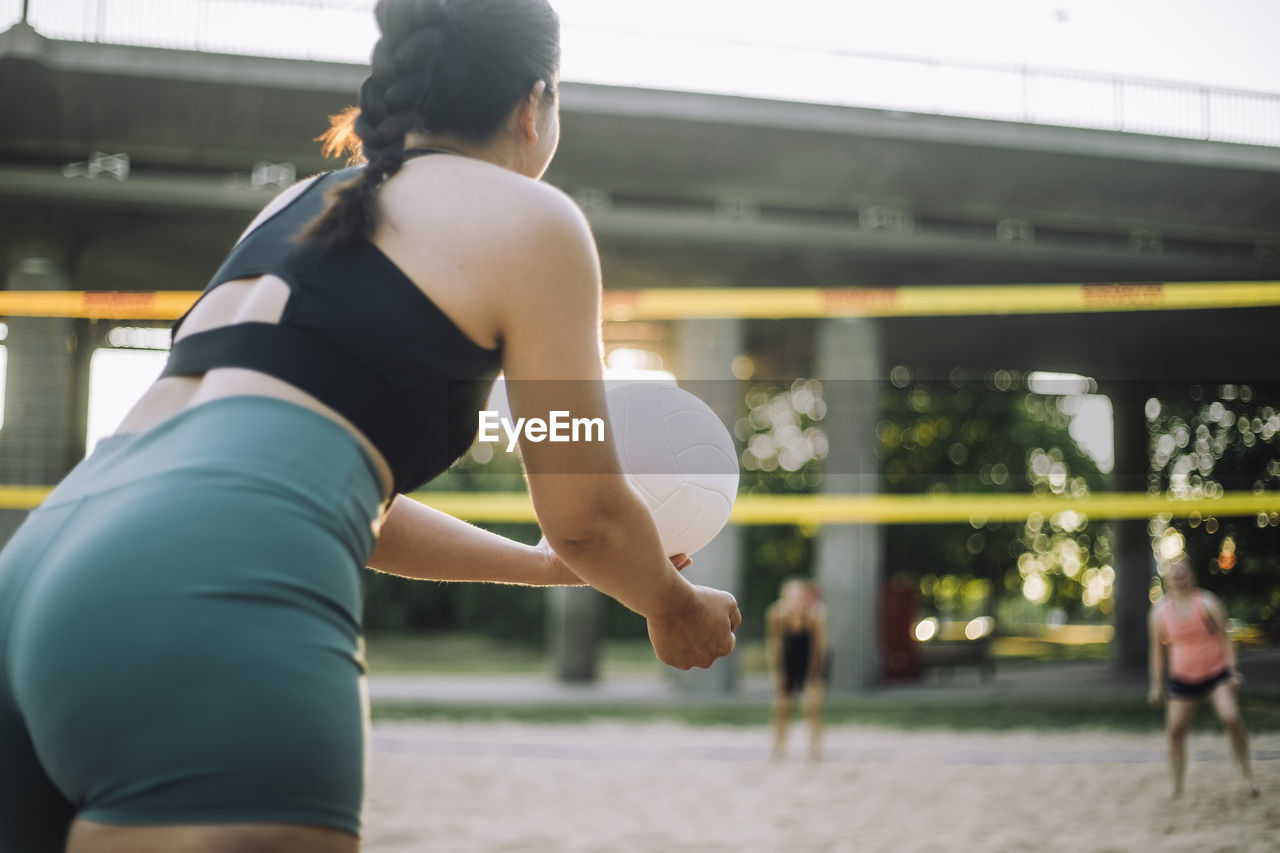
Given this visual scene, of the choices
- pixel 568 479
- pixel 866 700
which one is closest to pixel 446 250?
pixel 568 479

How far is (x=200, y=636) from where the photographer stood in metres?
0.76

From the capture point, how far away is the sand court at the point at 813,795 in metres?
6.22

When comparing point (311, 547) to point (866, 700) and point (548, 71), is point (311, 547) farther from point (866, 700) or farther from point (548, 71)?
point (866, 700)

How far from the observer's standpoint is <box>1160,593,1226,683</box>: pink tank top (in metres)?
7.73

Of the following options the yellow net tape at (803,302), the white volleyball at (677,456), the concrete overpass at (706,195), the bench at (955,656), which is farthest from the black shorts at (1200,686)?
the bench at (955,656)

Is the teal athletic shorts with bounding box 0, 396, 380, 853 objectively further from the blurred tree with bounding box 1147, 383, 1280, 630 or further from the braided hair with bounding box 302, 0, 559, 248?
the blurred tree with bounding box 1147, 383, 1280, 630

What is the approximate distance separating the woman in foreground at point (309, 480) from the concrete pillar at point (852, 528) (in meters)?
14.0

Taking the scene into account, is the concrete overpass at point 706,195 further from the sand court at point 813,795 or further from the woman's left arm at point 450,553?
the woman's left arm at point 450,553

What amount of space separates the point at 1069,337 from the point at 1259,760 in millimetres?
10385

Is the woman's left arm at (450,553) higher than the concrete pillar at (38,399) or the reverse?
the reverse

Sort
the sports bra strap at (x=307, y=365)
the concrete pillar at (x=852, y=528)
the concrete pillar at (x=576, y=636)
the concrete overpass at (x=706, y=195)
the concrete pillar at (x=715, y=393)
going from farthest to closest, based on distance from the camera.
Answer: the concrete pillar at (x=576, y=636), the concrete pillar at (x=852, y=528), the concrete pillar at (x=715, y=393), the concrete overpass at (x=706, y=195), the sports bra strap at (x=307, y=365)

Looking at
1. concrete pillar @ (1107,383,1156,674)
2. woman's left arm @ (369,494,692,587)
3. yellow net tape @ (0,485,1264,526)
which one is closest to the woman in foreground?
woman's left arm @ (369,494,692,587)

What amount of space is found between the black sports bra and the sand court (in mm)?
5446

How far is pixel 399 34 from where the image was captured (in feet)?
3.46
